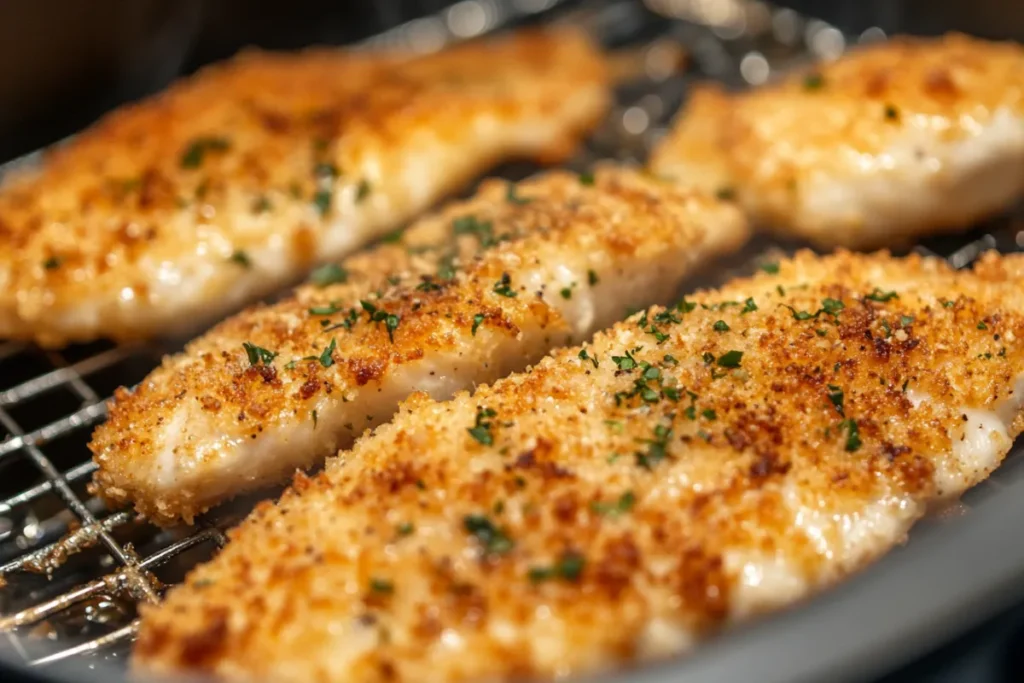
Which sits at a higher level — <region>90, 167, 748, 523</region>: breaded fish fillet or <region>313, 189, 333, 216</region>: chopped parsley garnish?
<region>313, 189, 333, 216</region>: chopped parsley garnish

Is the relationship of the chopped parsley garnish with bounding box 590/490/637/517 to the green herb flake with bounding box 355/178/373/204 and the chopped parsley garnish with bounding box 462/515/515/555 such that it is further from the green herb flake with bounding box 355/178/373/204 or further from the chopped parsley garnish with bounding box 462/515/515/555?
the green herb flake with bounding box 355/178/373/204

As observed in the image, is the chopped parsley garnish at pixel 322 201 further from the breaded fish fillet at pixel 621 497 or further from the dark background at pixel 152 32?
the dark background at pixel 152 32

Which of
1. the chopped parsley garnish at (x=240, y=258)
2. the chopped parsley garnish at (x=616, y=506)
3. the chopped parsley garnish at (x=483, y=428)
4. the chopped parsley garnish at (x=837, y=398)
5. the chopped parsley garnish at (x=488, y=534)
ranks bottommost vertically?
the chopped parsley garnish at (x=837, y=398)

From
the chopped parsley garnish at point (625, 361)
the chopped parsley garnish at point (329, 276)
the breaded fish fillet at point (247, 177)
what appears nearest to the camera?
the chopped parsley garnish at point (625, 361)

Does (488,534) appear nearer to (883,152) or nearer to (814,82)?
(883,152)

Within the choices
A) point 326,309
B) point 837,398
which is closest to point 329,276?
point 326,309

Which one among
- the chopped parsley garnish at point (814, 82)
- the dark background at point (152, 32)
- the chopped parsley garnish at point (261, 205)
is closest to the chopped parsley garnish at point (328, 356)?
the chopped parsley garnish at point (261, 205)

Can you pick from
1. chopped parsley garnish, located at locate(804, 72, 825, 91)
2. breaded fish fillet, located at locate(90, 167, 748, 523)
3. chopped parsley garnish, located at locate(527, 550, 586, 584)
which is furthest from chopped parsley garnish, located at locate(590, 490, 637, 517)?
chopped parsley garnish, located at locate(804, 72, 825, 91)
